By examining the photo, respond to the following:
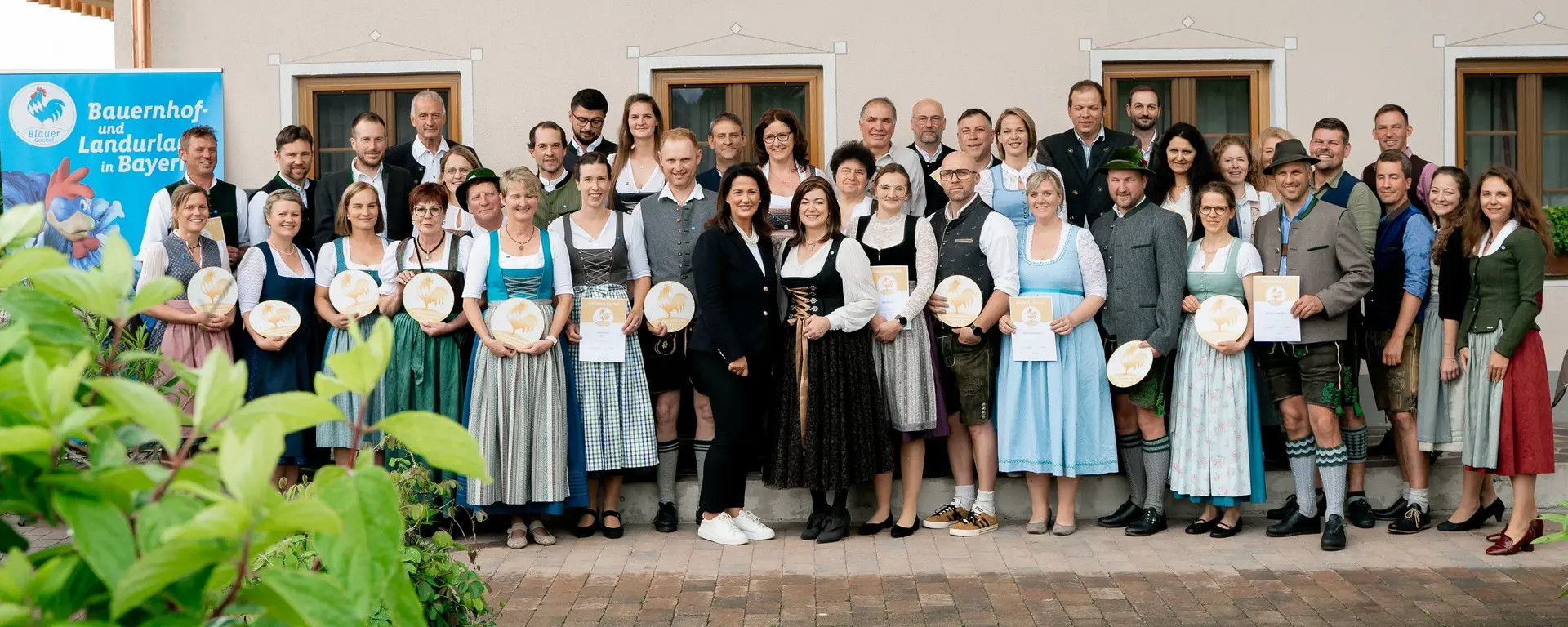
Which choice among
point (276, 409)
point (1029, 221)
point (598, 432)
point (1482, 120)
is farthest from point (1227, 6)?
point (276, 409)

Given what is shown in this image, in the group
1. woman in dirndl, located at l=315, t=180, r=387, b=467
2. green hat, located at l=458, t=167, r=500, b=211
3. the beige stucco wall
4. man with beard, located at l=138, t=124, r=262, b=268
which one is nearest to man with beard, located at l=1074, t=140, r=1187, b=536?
the beige stucco wall

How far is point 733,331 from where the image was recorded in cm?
672

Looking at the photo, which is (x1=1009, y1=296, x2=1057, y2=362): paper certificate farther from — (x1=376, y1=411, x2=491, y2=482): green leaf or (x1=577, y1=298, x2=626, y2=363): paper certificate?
(x1=376, y1=411, x2=491, y2=482): green leaf

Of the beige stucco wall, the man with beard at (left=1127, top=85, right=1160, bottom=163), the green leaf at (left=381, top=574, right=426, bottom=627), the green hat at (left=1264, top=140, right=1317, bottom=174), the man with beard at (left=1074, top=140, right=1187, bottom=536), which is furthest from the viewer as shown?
the beige stucco wall

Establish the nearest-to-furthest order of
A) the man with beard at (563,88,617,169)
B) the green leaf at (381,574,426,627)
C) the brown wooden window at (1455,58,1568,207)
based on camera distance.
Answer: the green leaf at (381,574,426,627), the man with beard at (563,88,617,169), the brown wooden window at (1455,58,1568,207)

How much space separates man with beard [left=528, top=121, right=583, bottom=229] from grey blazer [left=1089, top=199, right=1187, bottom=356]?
267 cm

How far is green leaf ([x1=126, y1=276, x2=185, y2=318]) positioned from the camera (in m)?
1.08

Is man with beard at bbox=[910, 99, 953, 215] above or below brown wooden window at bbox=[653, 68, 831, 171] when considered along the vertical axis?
below

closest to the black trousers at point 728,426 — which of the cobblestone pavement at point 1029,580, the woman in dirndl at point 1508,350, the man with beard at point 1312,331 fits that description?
the cobblestone pavement at point 1029,580

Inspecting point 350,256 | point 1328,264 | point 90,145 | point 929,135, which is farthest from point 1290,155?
point 90,145

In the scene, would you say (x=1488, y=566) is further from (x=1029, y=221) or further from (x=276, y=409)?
(x=276, y=409)

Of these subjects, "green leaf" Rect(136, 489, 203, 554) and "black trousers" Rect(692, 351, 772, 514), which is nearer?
"green leaf" Rect(136, 489, 203, 554)

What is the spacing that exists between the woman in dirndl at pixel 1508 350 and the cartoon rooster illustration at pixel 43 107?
7.80 metres

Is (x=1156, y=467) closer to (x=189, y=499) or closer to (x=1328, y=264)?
(x=1328, y=264)
